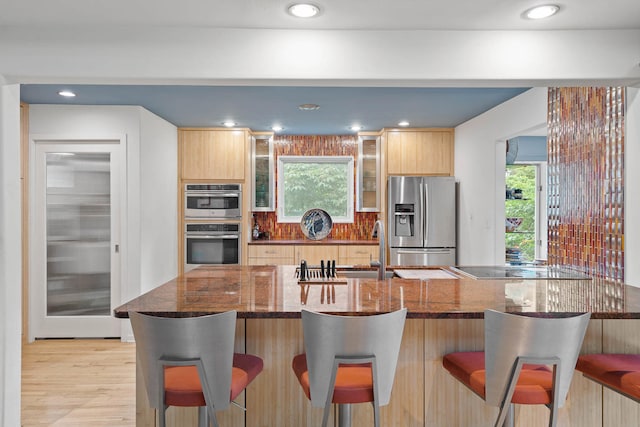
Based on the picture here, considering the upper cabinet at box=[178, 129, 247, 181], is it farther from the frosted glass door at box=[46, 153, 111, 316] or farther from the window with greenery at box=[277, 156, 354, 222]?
the frosted glass door at box=[46, 153, 111, 316]

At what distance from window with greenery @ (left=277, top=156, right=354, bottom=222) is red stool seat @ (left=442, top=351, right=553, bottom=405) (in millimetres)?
4173

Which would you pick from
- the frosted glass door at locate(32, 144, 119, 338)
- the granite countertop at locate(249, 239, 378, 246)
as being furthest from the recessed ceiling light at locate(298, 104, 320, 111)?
the frosted glass door at locate(32, 144, 119, 338)

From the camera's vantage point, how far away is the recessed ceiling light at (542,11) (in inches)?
82.9

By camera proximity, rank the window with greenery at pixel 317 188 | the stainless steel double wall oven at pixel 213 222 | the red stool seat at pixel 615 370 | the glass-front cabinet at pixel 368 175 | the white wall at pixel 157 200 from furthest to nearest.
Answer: the window with greenery at pixel 317 188
the glass-front cabinet at pixel 368 175
the stainless steel double wall oven at pixel 213 222
the white wall at pixel 157 200
the red stool seat at pixel 615 370

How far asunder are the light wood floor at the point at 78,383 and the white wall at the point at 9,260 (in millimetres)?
475

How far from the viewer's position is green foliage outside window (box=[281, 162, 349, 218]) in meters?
6.14

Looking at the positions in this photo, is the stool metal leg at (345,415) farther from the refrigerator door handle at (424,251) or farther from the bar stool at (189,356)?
the refrigerator door handle at (424,251)

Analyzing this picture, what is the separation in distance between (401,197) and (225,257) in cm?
228

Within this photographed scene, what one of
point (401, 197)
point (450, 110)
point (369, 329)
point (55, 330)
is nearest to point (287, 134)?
point (401, 197)

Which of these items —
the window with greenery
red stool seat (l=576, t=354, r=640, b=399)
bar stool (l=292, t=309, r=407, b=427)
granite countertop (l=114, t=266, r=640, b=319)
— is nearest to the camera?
bar stool (l=292, t=309, r=407, b=427)

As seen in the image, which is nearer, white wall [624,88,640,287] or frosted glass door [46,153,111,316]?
white wall [624,88,640,287]

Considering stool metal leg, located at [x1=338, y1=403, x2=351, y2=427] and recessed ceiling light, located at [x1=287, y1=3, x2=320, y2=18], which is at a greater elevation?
recessed ceiling light, located at [x1=287, y1=3, x2=320, y2=18]

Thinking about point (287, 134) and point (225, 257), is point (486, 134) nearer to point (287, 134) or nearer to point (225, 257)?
point (287, 134)

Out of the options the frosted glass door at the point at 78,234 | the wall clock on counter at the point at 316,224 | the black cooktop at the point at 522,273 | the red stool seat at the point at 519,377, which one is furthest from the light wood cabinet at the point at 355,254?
the red stool seat at the point at 519,377
